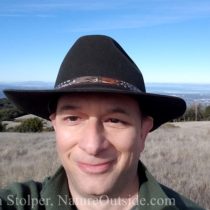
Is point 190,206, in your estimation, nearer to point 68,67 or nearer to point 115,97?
point 115,97

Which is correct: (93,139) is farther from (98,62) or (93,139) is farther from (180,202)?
(180,202)

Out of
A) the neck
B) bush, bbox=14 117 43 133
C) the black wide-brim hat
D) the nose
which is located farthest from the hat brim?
bush, bbox=14 117 43 133

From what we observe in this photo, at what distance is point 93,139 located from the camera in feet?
7.57

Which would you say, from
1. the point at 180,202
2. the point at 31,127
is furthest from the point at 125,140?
the point at 31,127

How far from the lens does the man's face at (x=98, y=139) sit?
235 cm

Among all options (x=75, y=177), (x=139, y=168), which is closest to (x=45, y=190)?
(x=75, y=177)

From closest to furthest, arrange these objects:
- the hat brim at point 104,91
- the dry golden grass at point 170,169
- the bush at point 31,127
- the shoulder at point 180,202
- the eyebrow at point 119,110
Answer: the hat brim at point 104,91 → the eyebrow at point 119,110 → the shoulder at point 180,202 → the dry golden grass at point 170,169 → the bush at point 31,127

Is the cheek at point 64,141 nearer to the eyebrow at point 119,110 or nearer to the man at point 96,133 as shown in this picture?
the man at point 96,133

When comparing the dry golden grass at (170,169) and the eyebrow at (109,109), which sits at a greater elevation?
the eyebrow at (109,109)

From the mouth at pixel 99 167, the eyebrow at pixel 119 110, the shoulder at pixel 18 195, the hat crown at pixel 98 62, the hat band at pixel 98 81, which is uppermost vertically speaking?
the hat crown at pixel 98 62

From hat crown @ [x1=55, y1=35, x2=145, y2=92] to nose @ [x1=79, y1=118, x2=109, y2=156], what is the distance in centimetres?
25

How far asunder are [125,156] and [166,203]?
1.02 ft

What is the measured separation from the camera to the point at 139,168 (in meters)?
2.71

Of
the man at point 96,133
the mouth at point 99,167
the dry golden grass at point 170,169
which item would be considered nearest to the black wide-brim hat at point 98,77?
the man at point 96,133
